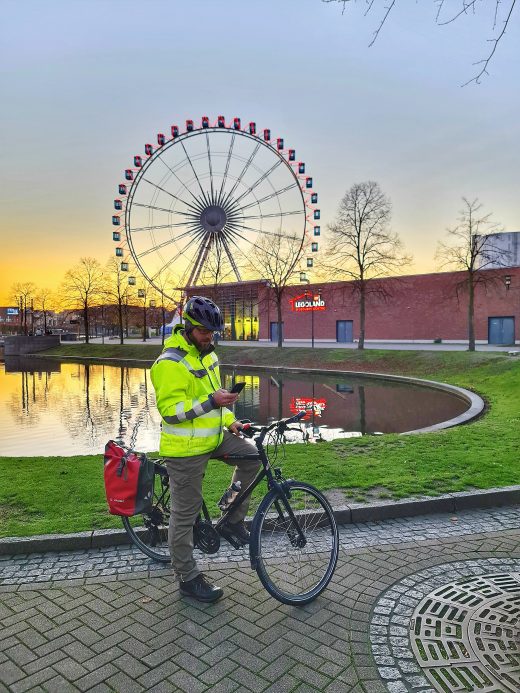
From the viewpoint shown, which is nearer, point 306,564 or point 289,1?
point 289,1

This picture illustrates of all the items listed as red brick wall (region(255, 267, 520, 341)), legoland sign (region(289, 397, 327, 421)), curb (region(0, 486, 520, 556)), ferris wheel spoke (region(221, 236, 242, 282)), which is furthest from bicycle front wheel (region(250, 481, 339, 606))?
ferris wheel spoke (region(221, 236, 242, 282))

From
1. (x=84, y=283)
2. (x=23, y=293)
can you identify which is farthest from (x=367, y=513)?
(x=23, y=293)

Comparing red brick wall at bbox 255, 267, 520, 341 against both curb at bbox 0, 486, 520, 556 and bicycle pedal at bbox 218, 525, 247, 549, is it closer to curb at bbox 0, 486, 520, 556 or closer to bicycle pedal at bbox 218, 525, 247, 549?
curb at bbox 0, 486, 520, 556

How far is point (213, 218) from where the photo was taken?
126 feet

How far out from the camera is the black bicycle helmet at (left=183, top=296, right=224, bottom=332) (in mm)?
3518

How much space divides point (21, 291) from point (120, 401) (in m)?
77.2

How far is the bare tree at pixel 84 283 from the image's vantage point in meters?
62.6

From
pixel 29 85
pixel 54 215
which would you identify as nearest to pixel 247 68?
pixel 29 85

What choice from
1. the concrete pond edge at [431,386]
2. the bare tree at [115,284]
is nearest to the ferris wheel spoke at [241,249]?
the concrete pond edge at [431,386]

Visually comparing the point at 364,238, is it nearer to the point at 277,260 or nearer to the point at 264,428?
the point at 277,260

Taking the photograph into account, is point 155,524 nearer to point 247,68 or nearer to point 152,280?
point 247,68

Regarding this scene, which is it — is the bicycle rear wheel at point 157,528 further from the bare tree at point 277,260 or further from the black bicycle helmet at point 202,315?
the bare tree at point 277,260

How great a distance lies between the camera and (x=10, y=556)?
4.35 meters

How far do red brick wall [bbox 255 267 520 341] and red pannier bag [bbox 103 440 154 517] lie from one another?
36821 mm
